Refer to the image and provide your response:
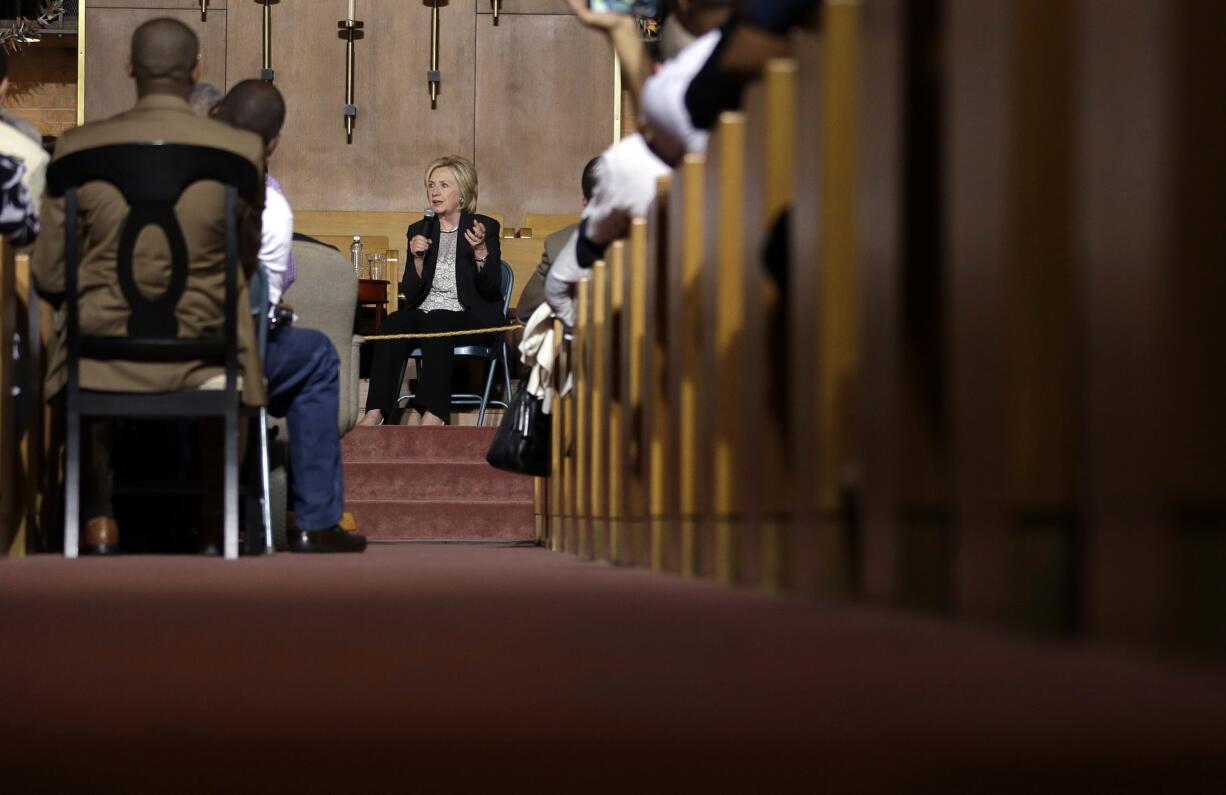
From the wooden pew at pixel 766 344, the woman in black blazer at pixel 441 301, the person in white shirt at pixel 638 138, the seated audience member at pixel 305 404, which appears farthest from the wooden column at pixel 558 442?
the woman in black blazer at pixel 441 301

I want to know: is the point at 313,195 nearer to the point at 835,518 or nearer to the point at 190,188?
the point at 190,188

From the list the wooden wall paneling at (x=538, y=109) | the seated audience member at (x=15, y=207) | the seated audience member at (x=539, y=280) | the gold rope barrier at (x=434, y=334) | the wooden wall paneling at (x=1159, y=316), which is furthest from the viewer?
the wooden wall paneling at (x=538, y=109)

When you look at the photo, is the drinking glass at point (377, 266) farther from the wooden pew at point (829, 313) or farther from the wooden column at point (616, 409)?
the wooden pew at point (829, 313)

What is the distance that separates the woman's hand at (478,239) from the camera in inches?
352

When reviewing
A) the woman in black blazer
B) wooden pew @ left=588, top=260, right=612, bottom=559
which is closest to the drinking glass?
Answer: the woman in black blazer

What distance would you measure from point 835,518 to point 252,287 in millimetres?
2733

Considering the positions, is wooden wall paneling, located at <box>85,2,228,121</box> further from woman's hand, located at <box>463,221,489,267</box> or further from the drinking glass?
woman's hand, located at <box>463,221,489,267</box>

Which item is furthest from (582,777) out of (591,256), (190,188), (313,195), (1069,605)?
(313,195)

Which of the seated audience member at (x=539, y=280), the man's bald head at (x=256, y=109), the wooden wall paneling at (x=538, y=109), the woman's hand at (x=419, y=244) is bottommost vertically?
the seated audience member at (x=539, y=280)

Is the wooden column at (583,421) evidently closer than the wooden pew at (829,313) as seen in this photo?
No

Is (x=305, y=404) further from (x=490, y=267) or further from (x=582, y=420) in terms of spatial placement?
(x=490, y=267)

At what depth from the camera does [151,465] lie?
4.84 metres

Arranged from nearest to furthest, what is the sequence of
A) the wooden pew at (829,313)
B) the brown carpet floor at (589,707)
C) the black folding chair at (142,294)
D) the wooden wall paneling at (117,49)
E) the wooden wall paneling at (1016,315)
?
the brown carpet floor at (589,707) → the wooden wall paneling at (1016,315) → the wooden pew at (829,313) → the black folding chair at (142,294) → the wooden wall paneling at (117,49)

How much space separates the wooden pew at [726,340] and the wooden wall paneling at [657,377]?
1.99 ft
